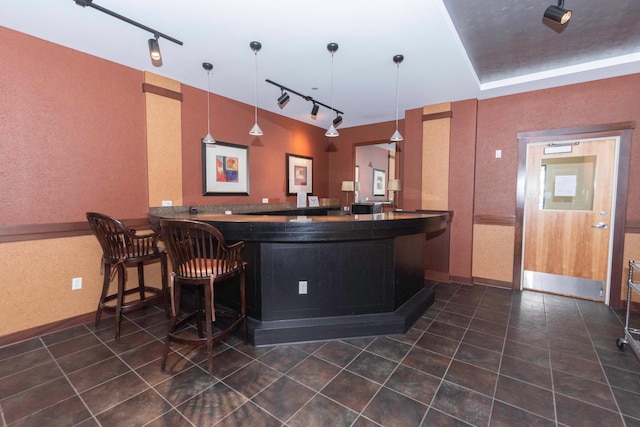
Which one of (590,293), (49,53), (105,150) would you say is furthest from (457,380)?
(49,53)

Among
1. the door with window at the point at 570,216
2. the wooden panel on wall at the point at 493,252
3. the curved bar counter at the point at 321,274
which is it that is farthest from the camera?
the wooden panel on wall at the point at 493,252

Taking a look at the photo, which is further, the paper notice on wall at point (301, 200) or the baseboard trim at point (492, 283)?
the paper notice on wall at point (301, 200)

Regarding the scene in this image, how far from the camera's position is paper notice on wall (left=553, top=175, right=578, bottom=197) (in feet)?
12.2

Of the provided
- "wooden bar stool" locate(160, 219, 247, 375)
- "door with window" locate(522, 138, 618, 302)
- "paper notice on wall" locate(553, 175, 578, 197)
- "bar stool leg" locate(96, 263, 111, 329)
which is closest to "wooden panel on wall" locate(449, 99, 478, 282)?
"door with window" locate(522, 138, 618, 302)

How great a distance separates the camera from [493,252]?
418 cm

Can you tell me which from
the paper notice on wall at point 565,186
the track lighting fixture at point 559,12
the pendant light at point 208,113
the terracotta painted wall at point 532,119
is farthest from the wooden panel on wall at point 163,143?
the paper notice on wall at point 565,186

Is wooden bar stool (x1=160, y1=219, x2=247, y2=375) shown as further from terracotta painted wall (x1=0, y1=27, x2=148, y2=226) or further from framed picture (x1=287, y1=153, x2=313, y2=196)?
framed picture (x1=287, y1=153, x2=313, y2=196)

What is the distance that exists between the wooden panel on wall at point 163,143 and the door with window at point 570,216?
4.57 metres

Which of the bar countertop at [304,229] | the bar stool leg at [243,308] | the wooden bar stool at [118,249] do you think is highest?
the bar countertop at [304,229]

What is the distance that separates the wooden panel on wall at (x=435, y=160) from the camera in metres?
4.36

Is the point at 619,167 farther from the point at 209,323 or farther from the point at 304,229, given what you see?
the point at 209,323

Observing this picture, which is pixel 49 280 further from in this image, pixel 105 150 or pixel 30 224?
pixel 105 150

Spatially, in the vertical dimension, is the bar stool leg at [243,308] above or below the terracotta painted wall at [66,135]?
below

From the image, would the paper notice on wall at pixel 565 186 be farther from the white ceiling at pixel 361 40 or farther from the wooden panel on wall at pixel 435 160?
the wooden panel on wall at pixel 435 160
